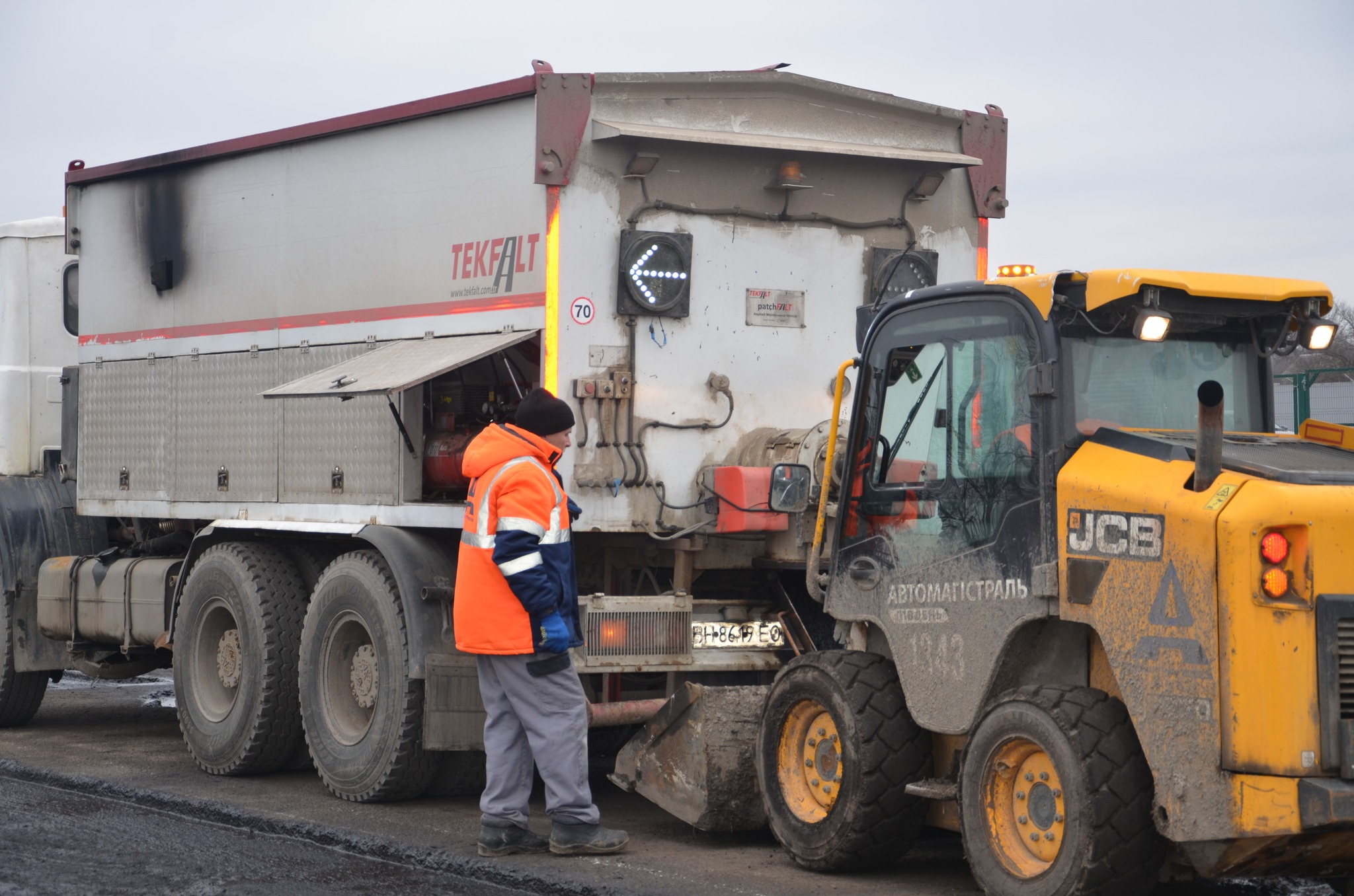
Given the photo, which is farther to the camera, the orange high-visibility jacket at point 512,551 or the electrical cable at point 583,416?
the electrical cable at point 583,416

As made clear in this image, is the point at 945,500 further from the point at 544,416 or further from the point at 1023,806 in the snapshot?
the point at 544,416

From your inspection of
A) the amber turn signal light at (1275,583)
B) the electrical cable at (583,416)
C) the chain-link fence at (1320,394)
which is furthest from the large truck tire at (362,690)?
the chain-link fence at (1320,394)

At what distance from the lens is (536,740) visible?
24.0ft

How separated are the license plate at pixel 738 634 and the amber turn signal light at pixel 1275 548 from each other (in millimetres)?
3481

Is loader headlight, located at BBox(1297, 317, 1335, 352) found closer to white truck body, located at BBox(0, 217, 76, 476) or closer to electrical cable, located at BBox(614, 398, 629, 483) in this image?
electrical cable, located at BBox(614, 398, 629, 483)

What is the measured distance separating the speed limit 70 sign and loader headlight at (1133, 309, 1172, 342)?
2.98m

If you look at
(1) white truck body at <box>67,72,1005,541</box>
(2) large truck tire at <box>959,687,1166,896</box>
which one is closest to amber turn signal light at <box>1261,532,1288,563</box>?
(2) large truck tire at <box>959,687,1166,896</box>

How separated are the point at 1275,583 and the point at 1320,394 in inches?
307

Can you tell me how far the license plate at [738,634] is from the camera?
27.3 feet

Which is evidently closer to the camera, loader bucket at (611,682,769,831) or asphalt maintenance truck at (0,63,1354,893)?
asphalt maintenance truck at (0,63,1354,893)

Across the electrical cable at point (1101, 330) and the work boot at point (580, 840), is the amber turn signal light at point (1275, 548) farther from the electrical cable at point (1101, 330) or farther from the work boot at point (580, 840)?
the work boot at point (580, 840)

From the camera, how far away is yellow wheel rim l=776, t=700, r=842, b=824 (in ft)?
22.8

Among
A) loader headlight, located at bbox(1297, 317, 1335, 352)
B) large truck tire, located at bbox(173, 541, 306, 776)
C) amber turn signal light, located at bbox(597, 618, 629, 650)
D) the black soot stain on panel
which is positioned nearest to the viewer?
loader headlight, located at bbox(1297, 317, 1335, 352)

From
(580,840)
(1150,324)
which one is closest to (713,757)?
(580,840)
